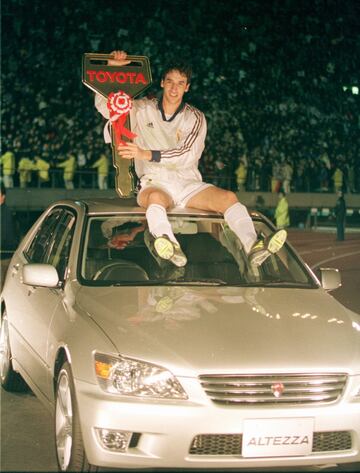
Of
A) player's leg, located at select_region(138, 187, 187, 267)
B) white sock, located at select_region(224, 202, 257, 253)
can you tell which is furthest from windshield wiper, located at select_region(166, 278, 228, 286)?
white sock, located at select_region(224, 202, 257, 253)

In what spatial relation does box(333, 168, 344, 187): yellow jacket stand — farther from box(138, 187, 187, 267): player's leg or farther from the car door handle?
the car door handle

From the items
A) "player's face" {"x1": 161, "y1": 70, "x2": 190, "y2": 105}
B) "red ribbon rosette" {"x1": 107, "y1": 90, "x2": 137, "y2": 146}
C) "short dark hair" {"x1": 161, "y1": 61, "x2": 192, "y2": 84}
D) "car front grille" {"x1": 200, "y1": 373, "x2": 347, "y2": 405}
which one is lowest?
"car front grille" {"x1": 200, "y1": 373, "x2": 347, "y2": 405}

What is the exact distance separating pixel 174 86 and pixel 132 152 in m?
0.63

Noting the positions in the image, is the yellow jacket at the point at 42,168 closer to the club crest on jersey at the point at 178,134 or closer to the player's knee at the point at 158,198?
the club crest on jersey at the point at 178,134

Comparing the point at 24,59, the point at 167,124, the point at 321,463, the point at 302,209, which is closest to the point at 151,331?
the point at 321,463

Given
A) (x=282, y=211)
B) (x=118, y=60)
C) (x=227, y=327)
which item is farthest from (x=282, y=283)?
(x=282, y=211)

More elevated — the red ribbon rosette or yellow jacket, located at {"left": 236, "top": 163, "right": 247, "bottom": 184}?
the red ribbon rosette

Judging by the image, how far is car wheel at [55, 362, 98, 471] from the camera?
16.8ft

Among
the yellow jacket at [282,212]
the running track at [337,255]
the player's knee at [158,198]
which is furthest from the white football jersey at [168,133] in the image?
the yellow jacket at [282,212]

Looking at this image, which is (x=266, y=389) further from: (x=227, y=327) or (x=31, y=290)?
(x=31, y=290)

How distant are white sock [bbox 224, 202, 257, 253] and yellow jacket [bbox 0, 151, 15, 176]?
25.8m

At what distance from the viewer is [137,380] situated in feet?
16.3

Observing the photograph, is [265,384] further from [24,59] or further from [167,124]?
[24,59]

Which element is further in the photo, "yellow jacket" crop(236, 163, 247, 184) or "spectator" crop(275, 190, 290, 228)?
"yellow jacket" crop(236, 163, 247, 184)
